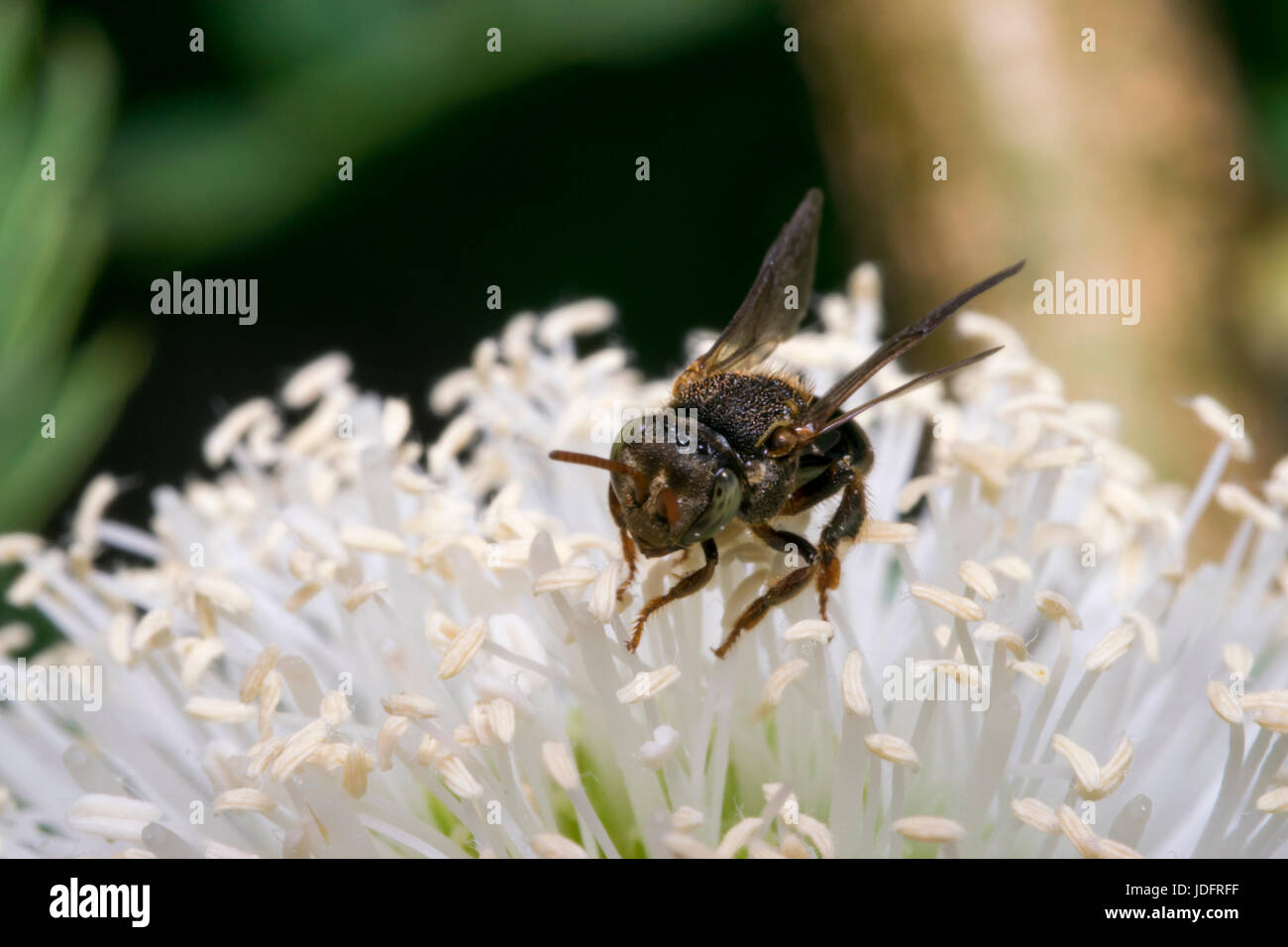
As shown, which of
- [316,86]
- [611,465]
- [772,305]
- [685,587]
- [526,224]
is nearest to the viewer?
[611,465]

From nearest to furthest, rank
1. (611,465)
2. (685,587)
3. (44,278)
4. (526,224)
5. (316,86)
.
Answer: (611,465) < (685,587) < (44,278) < (316,86) < (526,224)

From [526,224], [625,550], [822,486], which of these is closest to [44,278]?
[625,550]

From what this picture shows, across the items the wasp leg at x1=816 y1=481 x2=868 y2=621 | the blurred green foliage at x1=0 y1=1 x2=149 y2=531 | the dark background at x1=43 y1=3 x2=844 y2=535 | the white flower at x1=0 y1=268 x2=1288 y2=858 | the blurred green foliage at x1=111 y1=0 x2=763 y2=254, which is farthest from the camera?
the dark background at x1=43 y1=3 x2=844 y2=535

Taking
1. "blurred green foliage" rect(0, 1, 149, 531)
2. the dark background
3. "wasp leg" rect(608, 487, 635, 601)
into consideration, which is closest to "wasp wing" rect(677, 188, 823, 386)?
"wasp leg" rect(608, 487, 635, 601)

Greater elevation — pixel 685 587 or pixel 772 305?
pixel 772 305

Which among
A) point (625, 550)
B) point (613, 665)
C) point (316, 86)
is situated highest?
point (316, 86)

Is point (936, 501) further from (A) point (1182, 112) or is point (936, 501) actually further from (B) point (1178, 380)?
(A) point (1182, 112)

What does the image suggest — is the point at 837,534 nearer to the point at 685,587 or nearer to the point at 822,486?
the point at 822,486

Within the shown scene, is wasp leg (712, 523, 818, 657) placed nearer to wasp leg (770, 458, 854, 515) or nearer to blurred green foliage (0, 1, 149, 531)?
wasp leg (770, 458, 854, 515)
